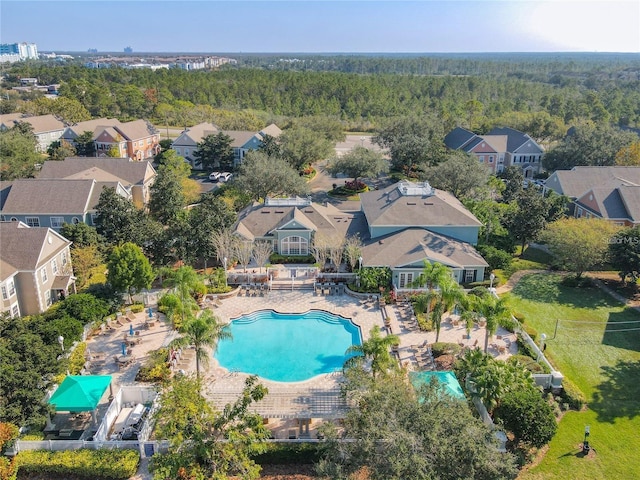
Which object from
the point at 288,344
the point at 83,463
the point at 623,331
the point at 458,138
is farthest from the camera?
the point at 458,138

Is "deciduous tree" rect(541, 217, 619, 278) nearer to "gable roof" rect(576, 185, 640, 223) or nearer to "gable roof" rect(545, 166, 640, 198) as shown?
"gable roof" rect(576, 185, 640, 223)

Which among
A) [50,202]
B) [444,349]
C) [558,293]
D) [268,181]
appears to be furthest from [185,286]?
[558,293]

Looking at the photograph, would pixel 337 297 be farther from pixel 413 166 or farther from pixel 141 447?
pixel 413 166

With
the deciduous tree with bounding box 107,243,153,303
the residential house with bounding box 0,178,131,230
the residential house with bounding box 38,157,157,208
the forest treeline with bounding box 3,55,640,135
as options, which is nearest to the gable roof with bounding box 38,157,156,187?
the residential house with bounding box 38,157,157,208

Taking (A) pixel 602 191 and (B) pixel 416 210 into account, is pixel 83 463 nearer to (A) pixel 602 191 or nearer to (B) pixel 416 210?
(B) pixel 416 210

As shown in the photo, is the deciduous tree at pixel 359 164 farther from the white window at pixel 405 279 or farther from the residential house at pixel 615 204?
the white window at pixel 405 279

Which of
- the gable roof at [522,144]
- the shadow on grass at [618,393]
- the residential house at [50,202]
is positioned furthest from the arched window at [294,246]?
the gable roof at [522,144]
